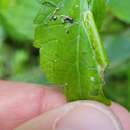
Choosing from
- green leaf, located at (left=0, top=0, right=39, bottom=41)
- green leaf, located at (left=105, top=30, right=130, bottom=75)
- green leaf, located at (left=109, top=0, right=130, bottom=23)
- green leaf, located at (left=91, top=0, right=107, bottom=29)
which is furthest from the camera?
green leaf, located at (left=105, top=30, right=130, bottom=75)

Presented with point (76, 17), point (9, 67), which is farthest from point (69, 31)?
point (9, 67)

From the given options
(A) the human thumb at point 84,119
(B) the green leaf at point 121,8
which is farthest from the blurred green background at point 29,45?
(A) the human thumb at point 84,119

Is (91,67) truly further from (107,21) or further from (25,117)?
(107,21)

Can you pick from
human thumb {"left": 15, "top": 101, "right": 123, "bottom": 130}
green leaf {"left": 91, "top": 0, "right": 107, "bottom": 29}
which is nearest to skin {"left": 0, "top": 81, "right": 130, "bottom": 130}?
human thumb {"left": 15, "top": 101, "right": 123, "bottom": 130}

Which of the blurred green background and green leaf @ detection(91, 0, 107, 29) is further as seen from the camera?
the blurred green background

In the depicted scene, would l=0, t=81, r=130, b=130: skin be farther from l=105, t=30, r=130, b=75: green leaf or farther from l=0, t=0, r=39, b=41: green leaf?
l=105, t=30, r=130, b=75: green leaf

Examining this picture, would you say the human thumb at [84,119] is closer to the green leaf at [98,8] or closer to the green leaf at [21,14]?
the green leaf at [98,8]

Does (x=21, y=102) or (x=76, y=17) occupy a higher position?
(x=76, y=17)
